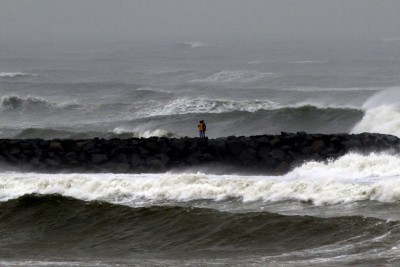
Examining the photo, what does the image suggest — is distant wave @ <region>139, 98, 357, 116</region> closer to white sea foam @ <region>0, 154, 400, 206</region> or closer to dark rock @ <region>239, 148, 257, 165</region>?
dark rock @ <region>239, 148, 257, 165</region>

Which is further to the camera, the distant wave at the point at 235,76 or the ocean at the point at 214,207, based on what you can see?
the distant wave at the point at 235,76

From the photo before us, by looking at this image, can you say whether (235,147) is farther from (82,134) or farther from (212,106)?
(212,106)

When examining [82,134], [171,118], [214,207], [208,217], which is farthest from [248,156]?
[171,118]

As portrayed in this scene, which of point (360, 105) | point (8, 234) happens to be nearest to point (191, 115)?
point (360, 105)

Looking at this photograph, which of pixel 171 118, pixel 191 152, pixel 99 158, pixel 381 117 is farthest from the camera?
A: pixel 171 118

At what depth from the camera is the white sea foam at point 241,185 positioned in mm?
18484

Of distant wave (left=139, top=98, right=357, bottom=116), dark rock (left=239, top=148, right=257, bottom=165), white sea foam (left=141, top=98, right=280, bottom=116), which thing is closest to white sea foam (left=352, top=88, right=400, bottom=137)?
distant wave (left=139, top=98, right=357, bottom=116)

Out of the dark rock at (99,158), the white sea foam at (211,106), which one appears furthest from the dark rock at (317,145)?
the white sea foam at (211,106)

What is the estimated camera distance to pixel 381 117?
32.1 metres

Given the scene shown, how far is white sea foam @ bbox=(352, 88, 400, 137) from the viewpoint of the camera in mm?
29166

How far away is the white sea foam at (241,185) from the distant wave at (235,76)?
34691 mm

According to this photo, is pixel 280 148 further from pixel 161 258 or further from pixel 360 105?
pixel 360 105

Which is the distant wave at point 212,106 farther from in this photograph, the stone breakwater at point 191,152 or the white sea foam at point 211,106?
the stone breakwater at point 191,152

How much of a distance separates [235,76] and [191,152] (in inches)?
1466
